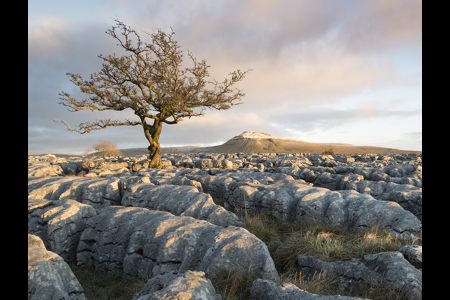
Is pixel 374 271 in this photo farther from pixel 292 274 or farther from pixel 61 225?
pixel 61 225

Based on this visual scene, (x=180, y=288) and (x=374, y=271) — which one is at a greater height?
(x=180, y=288)

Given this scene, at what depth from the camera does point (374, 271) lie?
4.39m

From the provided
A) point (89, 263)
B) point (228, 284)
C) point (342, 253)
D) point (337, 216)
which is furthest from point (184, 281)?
point (337, 216)

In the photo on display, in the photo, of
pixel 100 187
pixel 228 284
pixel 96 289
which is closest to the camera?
pixel 228 284

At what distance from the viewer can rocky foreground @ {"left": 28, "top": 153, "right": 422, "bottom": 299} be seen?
3502 millimetres

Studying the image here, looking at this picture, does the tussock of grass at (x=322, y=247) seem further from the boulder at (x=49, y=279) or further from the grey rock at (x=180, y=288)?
the boulder at (x=49, y=279)

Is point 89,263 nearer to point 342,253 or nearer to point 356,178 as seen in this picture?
point 342,253

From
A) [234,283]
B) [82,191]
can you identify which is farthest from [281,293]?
[82,191]

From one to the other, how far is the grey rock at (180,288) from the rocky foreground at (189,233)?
12 mm

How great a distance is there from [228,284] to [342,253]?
8.55 feet

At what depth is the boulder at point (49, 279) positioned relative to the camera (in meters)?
3.28

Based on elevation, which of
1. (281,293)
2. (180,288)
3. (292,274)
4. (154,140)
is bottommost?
(292,274)

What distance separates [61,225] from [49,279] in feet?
11.8

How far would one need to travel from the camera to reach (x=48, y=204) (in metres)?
7.26
